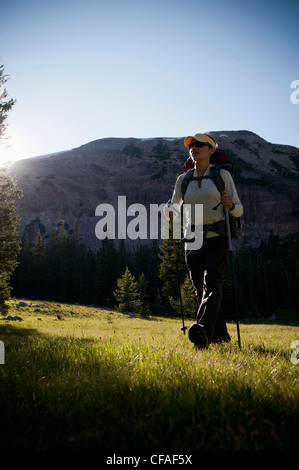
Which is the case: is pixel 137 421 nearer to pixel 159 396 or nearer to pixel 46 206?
pixel 159 396

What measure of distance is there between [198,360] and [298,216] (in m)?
153

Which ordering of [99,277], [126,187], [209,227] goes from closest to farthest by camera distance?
[209,227], [99,277], [126,187]

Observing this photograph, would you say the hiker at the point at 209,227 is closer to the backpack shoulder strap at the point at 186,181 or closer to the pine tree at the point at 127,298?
the backpack shoulder strap at the point at 186,181

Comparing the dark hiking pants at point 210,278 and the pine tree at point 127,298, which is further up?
the dark hiking pants at point 210,278

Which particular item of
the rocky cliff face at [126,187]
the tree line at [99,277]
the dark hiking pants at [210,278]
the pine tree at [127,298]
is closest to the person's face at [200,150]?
the dark hiking pants at [210,278]

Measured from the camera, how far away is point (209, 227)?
181 inches

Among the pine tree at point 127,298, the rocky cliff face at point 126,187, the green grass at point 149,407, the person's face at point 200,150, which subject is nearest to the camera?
the green grass at point 149,407

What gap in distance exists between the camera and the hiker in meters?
4.27

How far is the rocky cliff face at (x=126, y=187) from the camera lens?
125375mm

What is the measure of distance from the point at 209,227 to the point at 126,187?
14941 cm

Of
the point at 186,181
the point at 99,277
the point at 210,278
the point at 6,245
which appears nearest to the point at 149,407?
the point at 210,278

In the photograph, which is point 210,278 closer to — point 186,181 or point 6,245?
point 186,181

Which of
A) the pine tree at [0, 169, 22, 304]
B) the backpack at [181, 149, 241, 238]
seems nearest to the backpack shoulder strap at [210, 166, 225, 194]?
the backpack at [181, 149, 241, 238]

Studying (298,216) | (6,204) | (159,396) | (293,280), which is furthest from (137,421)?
(298,216)
